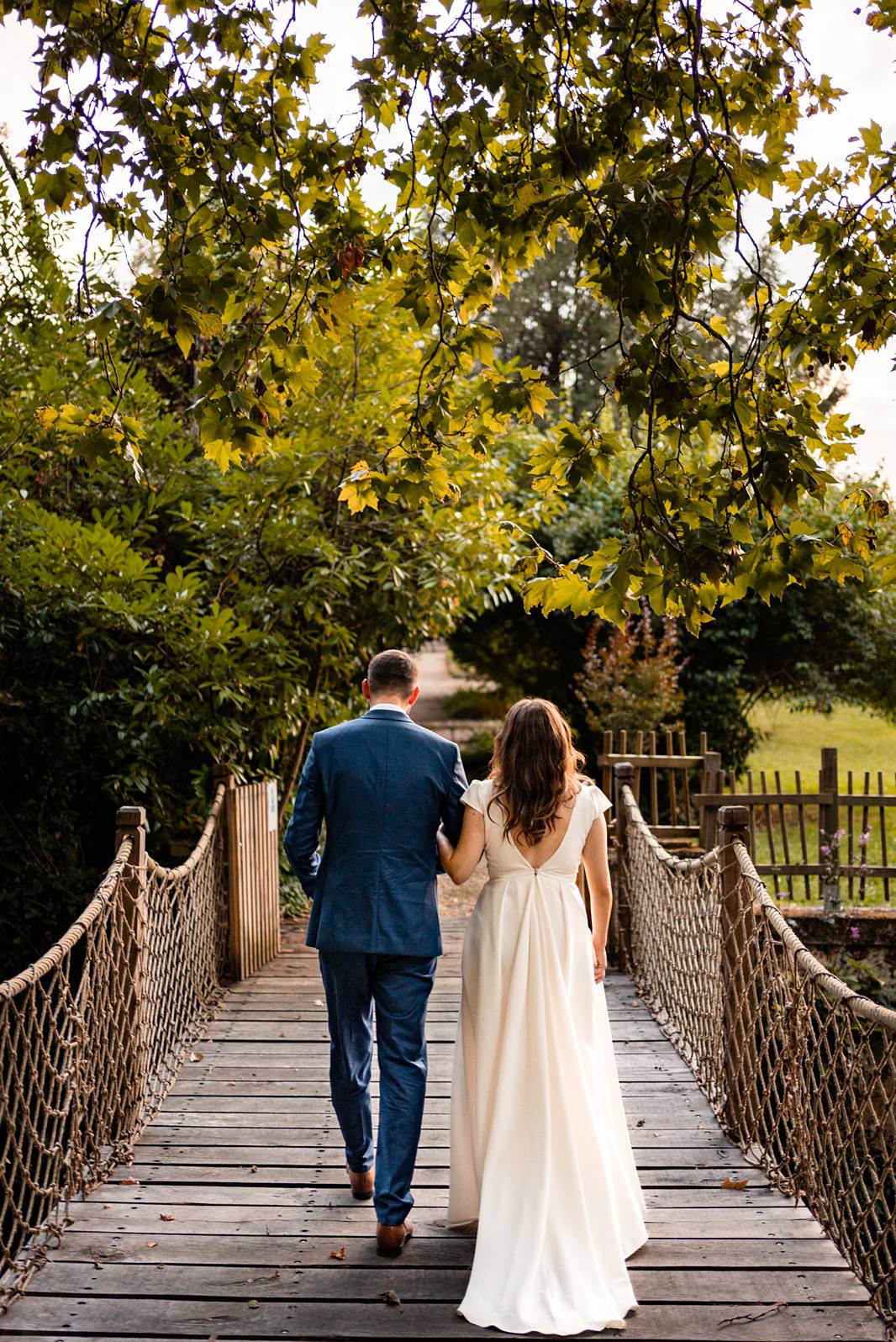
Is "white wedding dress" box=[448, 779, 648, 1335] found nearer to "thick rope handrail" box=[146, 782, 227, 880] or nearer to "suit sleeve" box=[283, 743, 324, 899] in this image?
"suit sleeve" box=[283, 743, 324, 899]

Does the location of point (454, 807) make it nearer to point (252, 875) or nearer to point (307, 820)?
point (307, 820)

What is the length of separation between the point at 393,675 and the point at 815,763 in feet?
61.9

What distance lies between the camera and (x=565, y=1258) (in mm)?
3455

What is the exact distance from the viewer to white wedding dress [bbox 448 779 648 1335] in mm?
3420

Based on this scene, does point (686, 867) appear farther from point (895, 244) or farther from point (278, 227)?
point (278, 227)

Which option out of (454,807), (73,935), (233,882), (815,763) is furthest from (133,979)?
(815,763)

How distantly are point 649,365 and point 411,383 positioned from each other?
551cm

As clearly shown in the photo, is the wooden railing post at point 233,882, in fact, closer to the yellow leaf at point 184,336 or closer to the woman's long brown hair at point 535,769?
the woman's long brown hair at point 535,769

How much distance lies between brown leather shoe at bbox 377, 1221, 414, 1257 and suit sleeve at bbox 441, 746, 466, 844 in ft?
4.04

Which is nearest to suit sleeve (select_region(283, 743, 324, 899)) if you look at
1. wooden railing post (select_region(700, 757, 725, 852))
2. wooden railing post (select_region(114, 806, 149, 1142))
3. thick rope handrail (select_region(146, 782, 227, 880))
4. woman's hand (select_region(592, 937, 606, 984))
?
woman's hand (select_region(592, 937, 606, 984))

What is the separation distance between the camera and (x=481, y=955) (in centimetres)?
384

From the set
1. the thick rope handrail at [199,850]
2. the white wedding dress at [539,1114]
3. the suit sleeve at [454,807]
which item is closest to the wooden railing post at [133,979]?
the thick rope handrail at [199,850]

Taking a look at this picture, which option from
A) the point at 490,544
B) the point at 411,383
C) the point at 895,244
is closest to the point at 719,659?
the point at 490,544

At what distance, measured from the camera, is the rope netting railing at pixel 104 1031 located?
3.76 metres
